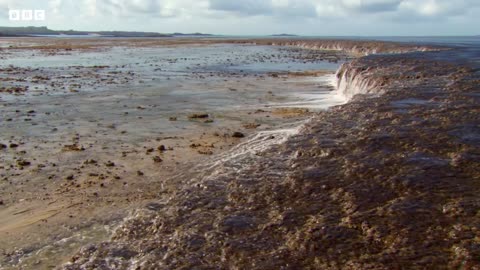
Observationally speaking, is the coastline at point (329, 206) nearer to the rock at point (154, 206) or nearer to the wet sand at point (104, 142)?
the rock at point (154, 206)

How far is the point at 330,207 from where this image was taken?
26.4 ft

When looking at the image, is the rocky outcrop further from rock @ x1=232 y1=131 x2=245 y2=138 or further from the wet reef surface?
the wet reef surface

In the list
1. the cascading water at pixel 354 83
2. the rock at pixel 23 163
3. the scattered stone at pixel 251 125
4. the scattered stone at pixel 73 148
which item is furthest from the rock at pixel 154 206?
→ the cascading water at pixel 354 83

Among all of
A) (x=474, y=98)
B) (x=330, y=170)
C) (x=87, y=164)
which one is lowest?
(x=87, y=164)

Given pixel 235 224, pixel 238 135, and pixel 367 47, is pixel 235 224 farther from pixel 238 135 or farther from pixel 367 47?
pixel 367 47

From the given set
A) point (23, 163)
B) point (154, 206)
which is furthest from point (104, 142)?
point (154, 206)

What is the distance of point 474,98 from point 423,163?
7.49 meters

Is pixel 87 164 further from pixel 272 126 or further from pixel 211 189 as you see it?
pixel 272 126

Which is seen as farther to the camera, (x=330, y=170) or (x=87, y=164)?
(x=87, y=164)

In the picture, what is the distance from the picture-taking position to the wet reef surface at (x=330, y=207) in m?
6.47

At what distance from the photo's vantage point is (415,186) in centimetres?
841

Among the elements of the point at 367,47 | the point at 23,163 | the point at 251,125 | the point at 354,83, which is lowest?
the point at 23,163

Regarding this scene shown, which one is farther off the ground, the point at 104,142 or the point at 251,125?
the point at 251,125

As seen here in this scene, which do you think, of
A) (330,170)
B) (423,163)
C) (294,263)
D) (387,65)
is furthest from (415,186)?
(387,65)
